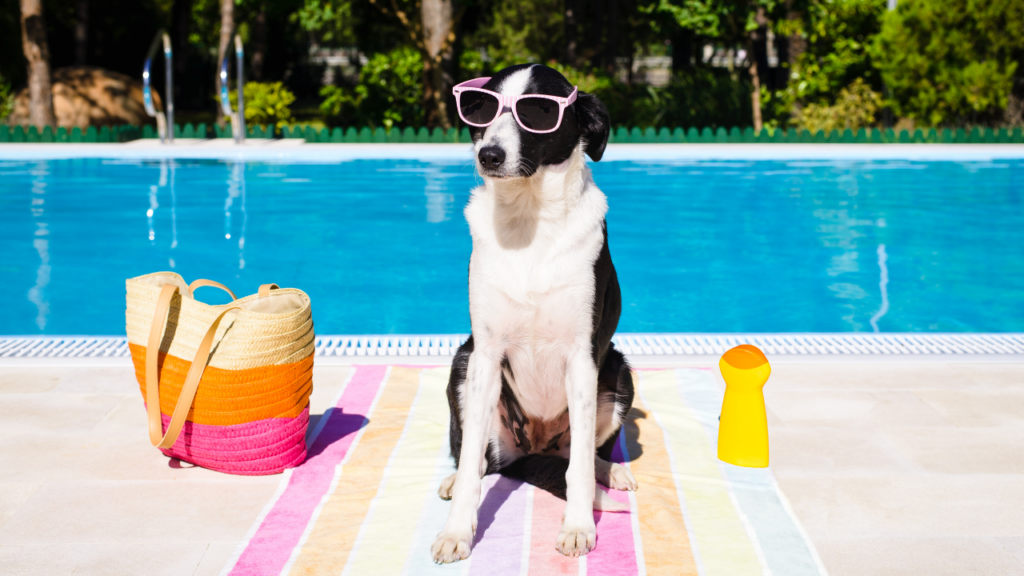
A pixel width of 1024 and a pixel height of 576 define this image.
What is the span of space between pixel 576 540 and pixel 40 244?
8327mm

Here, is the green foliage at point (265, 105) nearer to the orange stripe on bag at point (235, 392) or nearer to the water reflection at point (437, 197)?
the water reflection at point (437, 197)

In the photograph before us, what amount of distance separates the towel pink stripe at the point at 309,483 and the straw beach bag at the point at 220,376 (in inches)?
5.2

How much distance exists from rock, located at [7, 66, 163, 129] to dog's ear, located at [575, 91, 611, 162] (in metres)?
17.2

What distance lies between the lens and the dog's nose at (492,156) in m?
2.63

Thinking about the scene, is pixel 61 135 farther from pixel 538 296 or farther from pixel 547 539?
pixel 547 539

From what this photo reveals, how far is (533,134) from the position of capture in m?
2.72

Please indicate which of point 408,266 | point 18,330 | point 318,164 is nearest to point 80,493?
point 18,330

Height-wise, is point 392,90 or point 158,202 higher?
point 392,90

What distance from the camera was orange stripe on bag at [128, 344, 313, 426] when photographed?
10.4ft

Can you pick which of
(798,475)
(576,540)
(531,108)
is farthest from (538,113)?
(798,475)

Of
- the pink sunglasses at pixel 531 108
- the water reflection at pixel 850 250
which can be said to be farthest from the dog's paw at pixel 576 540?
the water reflection at pixel 850 250

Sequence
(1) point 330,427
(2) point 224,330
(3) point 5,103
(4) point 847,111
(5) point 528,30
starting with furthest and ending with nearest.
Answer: (5) point 528,30, (3) point 5,103, (4) point 847,111, (1) point 330,427, (2) point 224,330

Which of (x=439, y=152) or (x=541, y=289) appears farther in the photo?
(x=439, y=152)

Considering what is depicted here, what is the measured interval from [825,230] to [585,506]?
8.06 meters
